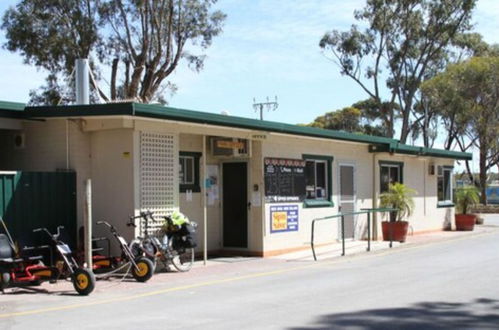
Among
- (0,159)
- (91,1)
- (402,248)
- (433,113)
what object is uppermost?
(91,1)

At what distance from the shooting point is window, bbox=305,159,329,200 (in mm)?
17609

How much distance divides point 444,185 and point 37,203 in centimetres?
1781

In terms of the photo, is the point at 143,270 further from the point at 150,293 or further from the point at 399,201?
the point at 399,201

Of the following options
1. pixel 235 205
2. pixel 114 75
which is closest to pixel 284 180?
pixel 235 205

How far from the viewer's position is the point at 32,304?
9523 mm

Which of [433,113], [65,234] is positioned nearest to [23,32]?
[65,234]

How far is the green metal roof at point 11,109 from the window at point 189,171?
369 cm

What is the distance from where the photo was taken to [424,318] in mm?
7988

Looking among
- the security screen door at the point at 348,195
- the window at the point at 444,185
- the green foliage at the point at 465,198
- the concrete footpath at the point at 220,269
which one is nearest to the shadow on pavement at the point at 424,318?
the concrete footpath at the point at 220,269

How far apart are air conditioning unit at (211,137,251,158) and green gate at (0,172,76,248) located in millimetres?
3902

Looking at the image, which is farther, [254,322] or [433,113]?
[433,113]

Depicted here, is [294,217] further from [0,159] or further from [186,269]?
[0,159]

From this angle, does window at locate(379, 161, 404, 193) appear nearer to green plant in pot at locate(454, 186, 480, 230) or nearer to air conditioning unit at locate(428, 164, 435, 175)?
air conditioning unit at locate(428, 164, 435, 175)

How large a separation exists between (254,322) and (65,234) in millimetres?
5628
